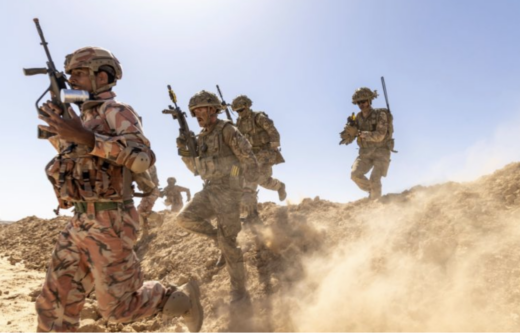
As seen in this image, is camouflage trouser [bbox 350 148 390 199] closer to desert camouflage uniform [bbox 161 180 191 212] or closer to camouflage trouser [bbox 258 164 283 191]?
camouflage trouser [bbox 258 164 283 191]

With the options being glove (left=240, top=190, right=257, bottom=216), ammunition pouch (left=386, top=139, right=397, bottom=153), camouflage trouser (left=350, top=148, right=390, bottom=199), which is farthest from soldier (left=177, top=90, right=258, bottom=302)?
ammunition pouch (left=386, top=139, right=397, bottom=153)

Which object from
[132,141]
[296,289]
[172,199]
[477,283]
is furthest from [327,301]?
[172,199]

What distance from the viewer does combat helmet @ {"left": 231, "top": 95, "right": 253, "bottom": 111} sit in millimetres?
7695

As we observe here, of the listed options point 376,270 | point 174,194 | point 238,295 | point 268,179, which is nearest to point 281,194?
point 268,179

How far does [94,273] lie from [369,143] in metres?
6.08

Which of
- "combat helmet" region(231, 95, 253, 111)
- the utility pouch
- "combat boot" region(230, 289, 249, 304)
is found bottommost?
"combat boot" region(230, 289, 249, 304)

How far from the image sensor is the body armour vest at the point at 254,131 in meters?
7.83

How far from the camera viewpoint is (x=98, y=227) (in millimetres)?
2652

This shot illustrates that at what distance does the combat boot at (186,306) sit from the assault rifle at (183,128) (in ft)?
7.85

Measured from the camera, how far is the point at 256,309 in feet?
13.9

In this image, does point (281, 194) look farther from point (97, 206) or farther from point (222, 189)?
point (97, 206)

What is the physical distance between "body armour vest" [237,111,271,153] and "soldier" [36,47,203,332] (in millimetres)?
5046

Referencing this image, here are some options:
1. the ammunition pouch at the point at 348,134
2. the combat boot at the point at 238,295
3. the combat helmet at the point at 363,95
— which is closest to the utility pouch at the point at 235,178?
the combat boot at the point at 238,295

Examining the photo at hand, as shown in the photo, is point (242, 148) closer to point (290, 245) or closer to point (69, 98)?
point (290, 245)
